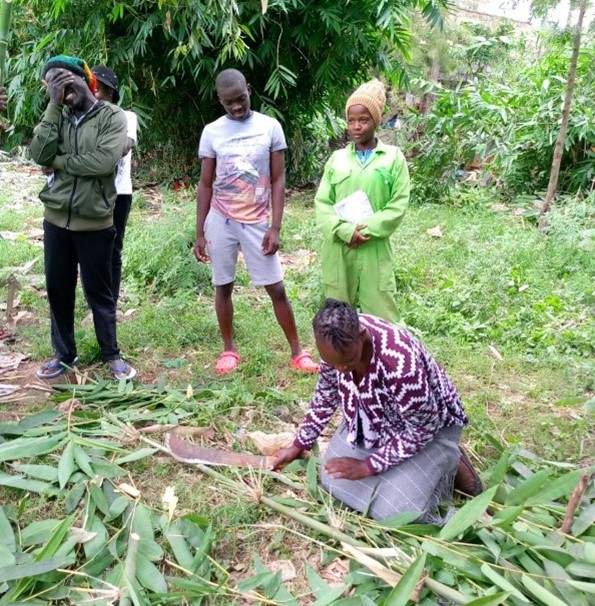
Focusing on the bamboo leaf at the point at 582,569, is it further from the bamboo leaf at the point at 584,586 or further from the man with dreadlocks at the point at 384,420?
the man with dreadlocks at the point at 384,420

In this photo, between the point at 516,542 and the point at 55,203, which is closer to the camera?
the point at 516,542

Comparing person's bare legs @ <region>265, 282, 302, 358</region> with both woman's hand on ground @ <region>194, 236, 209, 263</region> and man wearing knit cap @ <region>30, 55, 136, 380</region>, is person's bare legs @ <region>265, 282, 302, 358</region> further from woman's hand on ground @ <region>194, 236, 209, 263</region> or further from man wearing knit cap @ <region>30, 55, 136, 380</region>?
man wearing knit cap @ <region>30, 55, 136, 380</region>

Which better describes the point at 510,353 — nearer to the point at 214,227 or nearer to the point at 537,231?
the point at 214,227

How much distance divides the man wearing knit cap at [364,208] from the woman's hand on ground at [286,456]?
94cm

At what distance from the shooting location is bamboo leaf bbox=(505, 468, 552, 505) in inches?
80.7

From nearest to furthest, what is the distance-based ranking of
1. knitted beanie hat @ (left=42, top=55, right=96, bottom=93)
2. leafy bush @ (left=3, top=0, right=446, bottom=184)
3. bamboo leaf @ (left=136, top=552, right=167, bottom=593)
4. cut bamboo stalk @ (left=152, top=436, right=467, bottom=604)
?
1. cut bamboo stalk @ (left=152, top=436, right=467, bottom=604)
2. bamboo leaf @ (left=136, top=552, right=167, bottom=593)
3. knitted beanie hat @ (left=42, top=55, right=96, bottom=93)
4. leafy bush @ (left=3, top=0, right=446, bottom=184)

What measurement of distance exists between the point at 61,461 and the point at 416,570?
4.49ft

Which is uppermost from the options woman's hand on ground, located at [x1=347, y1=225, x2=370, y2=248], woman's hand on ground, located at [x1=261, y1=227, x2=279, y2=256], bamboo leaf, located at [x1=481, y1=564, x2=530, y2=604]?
woman's hand on ground, located at [x1=347, y1=225, x2=370, y2=248]

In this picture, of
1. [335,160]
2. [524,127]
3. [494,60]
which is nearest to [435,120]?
A: [524,127]

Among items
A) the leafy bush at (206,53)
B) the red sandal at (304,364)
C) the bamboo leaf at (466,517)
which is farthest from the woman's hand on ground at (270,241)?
the leafy bush at (206,53)

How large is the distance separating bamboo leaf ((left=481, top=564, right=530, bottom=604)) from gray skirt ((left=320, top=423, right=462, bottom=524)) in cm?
28

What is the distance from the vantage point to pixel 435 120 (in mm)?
7305

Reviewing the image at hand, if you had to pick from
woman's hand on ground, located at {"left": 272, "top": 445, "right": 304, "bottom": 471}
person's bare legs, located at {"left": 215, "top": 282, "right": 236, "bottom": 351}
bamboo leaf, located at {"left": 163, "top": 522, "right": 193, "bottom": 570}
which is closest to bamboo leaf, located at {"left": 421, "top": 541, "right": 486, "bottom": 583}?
woman's hand on ground, located at {"left": 272, "top": 445, "right": 304, "bottom": 471}

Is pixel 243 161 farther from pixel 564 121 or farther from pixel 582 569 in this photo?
pixel 564 121
